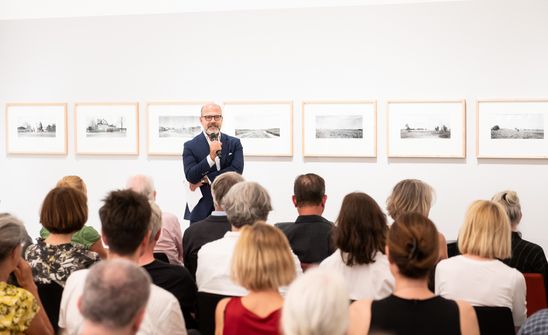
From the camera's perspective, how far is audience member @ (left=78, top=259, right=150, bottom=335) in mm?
1902

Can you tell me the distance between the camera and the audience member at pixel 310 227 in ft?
13.2

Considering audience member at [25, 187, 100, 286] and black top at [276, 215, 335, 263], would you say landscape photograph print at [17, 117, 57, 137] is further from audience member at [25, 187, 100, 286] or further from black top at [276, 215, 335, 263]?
black top at [276, 215, 335, 263]

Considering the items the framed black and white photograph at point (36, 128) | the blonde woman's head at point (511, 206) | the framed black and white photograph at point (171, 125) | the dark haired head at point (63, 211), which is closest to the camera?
the dark haired head at point (63, 211)

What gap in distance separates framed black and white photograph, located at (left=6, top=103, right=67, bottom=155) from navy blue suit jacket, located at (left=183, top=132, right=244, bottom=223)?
233 centimetres

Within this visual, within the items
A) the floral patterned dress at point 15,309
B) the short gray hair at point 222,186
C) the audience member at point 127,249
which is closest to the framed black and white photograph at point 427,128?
the short gray hair at point 222,186

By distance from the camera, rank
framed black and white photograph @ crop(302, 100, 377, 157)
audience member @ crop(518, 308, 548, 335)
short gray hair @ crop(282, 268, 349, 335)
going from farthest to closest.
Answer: framed black and white photograph @ crop(302, 100, 377, 157), audience member @ crop(518, 308, 548, 335), short gray hair @ crop(282, 268, 349, 335)

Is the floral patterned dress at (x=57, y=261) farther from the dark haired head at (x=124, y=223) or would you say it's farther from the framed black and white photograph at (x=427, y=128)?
the framed black and white photograph at (x=427, y=128)

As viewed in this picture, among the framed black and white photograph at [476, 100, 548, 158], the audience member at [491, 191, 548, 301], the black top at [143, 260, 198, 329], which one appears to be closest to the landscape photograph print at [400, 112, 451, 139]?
the framed black and white photograph at [476, 100, 548, 158]

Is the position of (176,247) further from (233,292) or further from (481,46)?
(481,46)

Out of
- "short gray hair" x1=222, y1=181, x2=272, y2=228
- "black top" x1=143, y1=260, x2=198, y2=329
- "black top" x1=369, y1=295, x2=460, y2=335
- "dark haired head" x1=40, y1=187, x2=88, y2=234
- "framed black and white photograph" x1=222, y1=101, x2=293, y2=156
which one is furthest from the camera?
"framed black and white photograph" x1=222, y1=101, x2=293, y2=156

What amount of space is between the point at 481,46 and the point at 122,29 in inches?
152

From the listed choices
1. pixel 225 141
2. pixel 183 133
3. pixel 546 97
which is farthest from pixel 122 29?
pixel 546 97

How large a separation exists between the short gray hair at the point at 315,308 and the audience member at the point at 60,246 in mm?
1879

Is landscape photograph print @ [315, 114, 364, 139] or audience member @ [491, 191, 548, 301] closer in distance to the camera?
audience member @ [491, 191, 548, 301]
